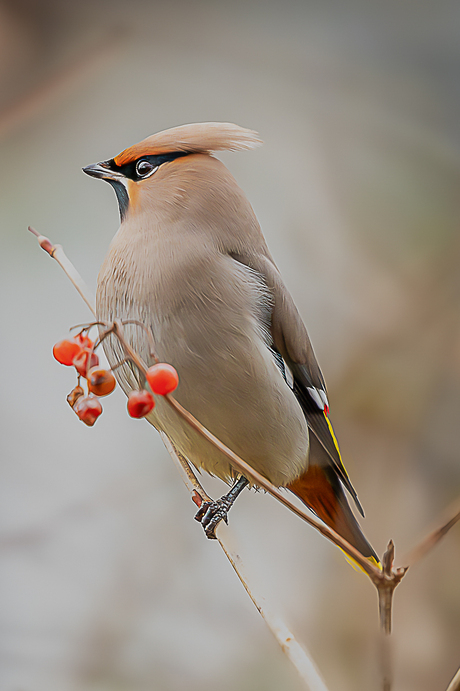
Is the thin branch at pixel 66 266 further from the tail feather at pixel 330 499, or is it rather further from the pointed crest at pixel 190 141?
the tail feather at pixel 330 499

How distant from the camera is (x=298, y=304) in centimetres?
117

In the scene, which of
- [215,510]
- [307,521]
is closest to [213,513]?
[215,510]

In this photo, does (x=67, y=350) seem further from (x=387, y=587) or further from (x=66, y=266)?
(x=387, y=587)

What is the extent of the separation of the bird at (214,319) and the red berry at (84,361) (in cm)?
17

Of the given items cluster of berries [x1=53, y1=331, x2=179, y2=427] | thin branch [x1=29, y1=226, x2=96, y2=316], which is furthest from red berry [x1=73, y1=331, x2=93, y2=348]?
thin branch [x1=29, y1=226, x2=96, y2=316]

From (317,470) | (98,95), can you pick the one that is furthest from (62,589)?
(98,95)

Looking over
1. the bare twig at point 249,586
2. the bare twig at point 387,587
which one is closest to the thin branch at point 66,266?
the bare twig at point 249,586

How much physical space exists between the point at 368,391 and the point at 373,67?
2.40 ft

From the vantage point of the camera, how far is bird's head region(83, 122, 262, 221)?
35.7 inches

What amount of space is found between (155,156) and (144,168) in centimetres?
3

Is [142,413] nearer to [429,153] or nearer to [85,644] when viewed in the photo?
[85,644]

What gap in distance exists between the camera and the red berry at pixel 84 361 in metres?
0.63

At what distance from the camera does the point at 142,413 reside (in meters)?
0.59

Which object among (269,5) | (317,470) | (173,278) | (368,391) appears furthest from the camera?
(269,5)
